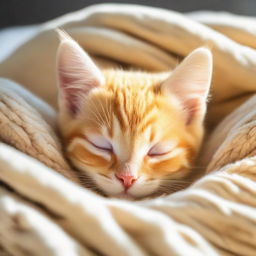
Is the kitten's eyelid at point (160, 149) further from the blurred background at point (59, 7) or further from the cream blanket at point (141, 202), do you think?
the blurred background at point (59, 7)

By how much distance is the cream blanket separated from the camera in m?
0.60

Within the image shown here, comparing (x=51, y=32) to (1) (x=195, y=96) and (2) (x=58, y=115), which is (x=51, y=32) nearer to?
(2) (x=58, y=115)

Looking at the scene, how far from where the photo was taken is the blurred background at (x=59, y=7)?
7.63 feet

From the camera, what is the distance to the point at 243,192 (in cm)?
71

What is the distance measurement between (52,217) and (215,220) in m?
0.25

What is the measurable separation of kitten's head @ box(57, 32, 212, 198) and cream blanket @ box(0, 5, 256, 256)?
57 mm

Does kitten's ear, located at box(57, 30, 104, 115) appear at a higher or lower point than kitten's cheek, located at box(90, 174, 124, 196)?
higher

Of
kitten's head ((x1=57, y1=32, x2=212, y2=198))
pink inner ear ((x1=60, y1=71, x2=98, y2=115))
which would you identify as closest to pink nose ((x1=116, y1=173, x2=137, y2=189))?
kitten's head ((x1=57, y1=32, x2=212, y2=198))

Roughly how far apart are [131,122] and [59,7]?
166cm

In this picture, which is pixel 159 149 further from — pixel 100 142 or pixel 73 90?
pixel 73 90

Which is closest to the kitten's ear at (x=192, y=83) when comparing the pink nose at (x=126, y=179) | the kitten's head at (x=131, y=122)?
the kitten's head at (x=131, y=122)

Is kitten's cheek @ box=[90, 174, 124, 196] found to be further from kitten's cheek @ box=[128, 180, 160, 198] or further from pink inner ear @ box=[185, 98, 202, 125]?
pink inner ear @ box=[185, 98, 202, 125]

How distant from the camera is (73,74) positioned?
1.03 metres

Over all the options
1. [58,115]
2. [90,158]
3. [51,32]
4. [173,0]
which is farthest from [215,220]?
[173,0]
